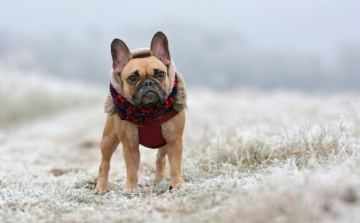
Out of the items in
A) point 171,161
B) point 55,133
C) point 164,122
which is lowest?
point 55,133

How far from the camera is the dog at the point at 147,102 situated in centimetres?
426

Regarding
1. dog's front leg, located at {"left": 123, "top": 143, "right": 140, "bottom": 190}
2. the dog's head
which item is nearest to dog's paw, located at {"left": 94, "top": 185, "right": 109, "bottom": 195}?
dog's front leg, located at {"left": 123, "top": 143, "right": 140, "bottom": 190}

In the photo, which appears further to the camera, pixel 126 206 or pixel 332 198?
pixel 126 206

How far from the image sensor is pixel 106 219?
3.16 metres

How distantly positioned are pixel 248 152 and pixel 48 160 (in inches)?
188

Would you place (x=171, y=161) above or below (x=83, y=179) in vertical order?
above

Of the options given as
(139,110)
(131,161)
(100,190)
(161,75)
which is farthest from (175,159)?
(100,190)

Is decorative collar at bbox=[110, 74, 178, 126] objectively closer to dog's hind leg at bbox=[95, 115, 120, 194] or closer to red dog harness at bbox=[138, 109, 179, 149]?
red dog harness at bbox=[138, 109, 179, 149]

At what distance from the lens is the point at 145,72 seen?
4.26 metres

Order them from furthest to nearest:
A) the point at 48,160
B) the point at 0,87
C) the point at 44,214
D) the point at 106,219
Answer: the point at 0,87
the point at 48,160
the point at 44,214
the point at 106,219

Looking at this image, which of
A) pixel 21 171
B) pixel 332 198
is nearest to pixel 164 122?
pixel 332 198

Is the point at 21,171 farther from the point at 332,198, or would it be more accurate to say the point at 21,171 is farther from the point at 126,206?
the point at 332,198

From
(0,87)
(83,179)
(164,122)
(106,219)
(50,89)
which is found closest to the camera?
(106,219)

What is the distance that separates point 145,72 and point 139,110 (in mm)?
374
